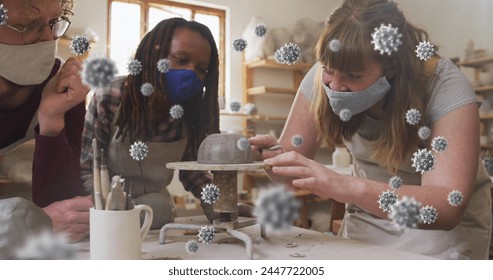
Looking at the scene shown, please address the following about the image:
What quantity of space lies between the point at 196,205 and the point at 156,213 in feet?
0.20

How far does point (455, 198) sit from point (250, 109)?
0.30 meters

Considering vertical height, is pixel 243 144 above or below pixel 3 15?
below

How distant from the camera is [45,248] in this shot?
582 millimetres

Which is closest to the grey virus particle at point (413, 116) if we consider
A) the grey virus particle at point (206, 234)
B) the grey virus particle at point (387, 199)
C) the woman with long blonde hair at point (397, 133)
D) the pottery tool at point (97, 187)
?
the woman with long blonde hair at point (397, 133)

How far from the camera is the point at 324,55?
598 mm

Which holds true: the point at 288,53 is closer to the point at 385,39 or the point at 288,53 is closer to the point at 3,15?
the point at 385,39

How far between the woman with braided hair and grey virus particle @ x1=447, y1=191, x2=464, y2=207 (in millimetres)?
324

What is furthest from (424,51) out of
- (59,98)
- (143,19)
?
(59,98)

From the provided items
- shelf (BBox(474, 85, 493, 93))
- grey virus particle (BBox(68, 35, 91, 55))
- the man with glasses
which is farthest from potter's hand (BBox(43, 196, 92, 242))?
shelf (BBox(474, 85, 493, 93))

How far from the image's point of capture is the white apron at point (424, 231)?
0.61 metres

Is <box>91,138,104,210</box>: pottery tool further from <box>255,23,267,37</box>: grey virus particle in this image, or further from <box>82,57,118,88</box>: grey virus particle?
<box>255,23,267,37</box>: grey virus particle
